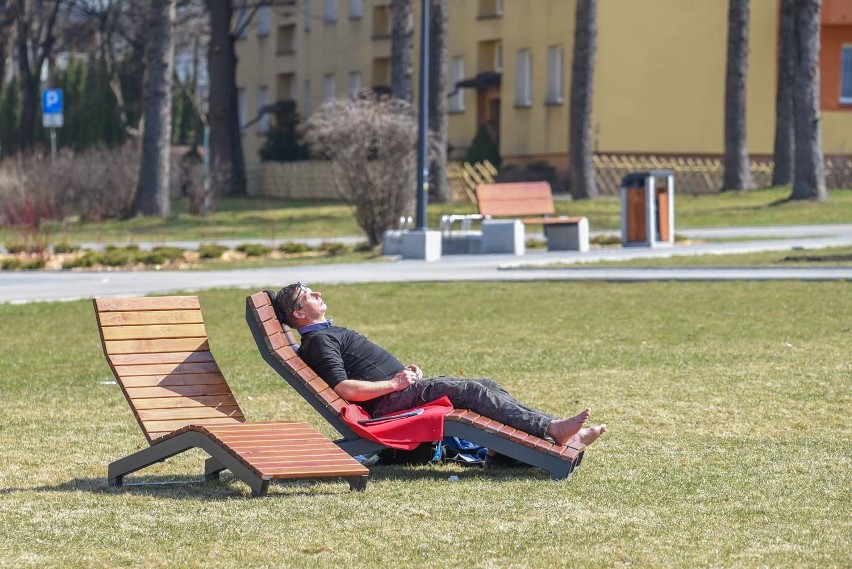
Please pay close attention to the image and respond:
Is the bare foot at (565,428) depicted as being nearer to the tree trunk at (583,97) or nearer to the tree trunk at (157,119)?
the tree trunk at (157,119)

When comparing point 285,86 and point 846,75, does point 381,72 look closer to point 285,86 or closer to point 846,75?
point 285,86

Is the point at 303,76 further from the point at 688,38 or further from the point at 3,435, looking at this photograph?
the point at 3,435

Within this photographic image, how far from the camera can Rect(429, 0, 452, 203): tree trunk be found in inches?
1598

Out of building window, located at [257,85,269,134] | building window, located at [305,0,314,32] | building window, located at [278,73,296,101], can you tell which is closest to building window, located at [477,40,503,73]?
building window, located at [305,0,314,32]

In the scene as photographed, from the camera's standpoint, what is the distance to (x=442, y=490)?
8164mm

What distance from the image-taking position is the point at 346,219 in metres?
37.5

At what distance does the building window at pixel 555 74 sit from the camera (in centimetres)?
5044

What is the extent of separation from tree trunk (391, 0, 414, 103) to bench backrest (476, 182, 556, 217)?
11.2 metres

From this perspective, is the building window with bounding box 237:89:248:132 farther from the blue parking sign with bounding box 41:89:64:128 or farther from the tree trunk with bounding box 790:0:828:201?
the tree trunk with bounding box 790:0:828:201

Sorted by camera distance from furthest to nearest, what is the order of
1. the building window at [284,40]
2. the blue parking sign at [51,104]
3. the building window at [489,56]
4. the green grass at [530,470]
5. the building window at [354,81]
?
the building window at [284,40] → the building window at [354,81] → the building window at [489,56] → the blue parking sign at [51,104] → the green grass at [530,470]

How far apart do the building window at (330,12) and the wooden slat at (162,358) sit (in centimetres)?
5438

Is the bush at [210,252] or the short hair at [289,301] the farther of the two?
the bush at [210,252]

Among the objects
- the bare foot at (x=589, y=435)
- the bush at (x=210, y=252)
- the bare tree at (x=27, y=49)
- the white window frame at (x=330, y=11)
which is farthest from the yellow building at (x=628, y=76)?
the bare foot at (x=589, y=435)

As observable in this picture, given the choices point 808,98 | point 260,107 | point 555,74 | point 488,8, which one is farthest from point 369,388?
point 260,107
